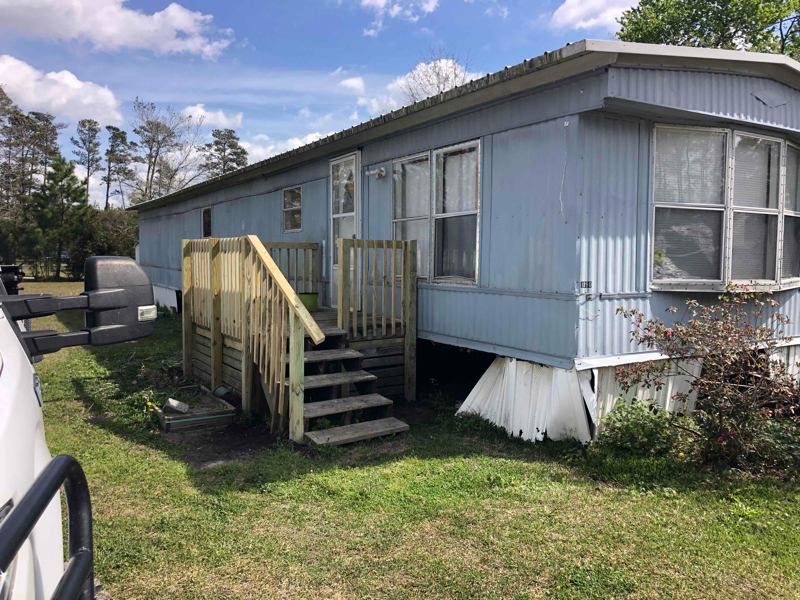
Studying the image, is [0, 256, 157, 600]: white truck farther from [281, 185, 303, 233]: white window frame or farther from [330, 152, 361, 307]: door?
[281, 185, 303, 233]: white window frame

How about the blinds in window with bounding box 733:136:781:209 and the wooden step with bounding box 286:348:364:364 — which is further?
the wooden step with bounding box 286:348:364:364

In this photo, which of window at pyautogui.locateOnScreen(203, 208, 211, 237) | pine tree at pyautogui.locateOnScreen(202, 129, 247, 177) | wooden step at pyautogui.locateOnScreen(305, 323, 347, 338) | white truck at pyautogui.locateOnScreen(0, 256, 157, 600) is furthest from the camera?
pine tree at pyautogui.locateOnScreen(202, 129, 247, 177)

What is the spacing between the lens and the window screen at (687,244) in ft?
17.3

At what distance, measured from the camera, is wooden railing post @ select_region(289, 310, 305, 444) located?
4.95m

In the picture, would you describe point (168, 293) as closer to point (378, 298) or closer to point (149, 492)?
point (378, 298)

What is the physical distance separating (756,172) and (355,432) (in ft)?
14.9

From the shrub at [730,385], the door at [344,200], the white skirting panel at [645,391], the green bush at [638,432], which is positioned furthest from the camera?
the door at [344,200]

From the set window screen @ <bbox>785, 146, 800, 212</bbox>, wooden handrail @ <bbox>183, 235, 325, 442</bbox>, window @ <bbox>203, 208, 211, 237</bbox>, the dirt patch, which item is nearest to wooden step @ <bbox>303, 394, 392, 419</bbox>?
wooden handrail @ <bbox>183, 235, 325, 442</bbox>

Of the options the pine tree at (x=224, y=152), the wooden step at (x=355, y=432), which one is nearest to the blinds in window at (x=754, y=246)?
the wooden step at (x=355, y=432)

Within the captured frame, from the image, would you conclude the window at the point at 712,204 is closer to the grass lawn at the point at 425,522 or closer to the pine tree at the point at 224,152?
the grass lawn at the point at 425,522

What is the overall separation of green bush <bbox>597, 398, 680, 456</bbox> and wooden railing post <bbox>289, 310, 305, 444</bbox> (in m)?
2.52

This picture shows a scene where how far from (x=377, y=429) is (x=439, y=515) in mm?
1583

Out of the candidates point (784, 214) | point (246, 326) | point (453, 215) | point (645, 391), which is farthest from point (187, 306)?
point (784, 214)

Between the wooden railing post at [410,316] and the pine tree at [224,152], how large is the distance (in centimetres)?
3954
